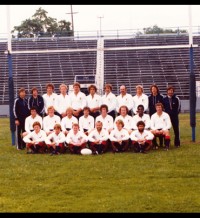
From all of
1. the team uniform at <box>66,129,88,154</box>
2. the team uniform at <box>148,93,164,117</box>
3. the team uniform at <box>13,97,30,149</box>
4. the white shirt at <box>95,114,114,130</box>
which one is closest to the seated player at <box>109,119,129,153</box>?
the white shirt at <box>95,114,114,130</box>

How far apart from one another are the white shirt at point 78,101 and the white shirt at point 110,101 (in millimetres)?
477

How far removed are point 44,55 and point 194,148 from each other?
1019 inches

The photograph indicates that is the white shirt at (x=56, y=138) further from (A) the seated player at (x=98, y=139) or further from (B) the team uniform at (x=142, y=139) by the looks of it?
(B) the team uniform at (x=142, y=139)

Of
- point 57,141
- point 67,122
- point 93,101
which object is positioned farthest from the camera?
point 93,101

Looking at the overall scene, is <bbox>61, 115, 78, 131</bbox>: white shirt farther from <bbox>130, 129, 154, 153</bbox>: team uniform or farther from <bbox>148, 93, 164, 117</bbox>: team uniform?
<bbox>148, 93, 164, 117</bbox>: team uniform

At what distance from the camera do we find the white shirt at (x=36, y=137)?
11242mm

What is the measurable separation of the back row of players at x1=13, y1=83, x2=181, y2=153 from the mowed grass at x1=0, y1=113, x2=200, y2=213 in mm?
841

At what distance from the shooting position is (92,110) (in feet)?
39.2

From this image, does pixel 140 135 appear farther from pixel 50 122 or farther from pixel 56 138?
pixel 50 122

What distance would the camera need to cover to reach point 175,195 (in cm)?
674

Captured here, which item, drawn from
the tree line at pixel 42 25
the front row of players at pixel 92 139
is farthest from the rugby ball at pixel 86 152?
the tree line at pixel 42 25

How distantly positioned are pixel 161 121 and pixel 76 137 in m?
2.02

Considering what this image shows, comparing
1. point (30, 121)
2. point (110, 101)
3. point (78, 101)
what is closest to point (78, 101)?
point (78, 101)
